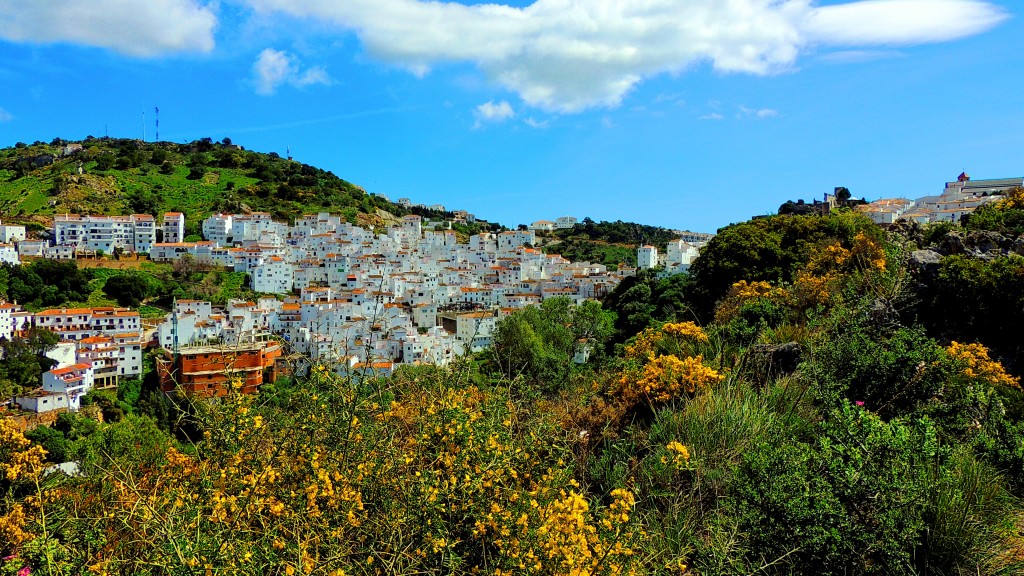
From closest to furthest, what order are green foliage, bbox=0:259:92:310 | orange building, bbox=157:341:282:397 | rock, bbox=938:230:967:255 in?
1. orange building, bbox=157:341:282:397
2. rock, bbox=938:230:967:255
3. green foliage, bbox=0:259:92:310

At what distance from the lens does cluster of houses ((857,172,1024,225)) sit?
3294 cm

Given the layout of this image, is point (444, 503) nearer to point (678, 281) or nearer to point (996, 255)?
point (996, 255)

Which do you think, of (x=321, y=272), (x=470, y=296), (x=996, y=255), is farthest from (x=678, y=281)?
(x=321, y=272)

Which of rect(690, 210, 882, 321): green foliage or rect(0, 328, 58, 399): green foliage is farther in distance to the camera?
rect(0, 328, 58, 399): green foliage

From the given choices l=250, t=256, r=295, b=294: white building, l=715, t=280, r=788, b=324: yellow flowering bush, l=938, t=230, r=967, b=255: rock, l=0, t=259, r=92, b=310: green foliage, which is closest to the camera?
l=938, t=230, r=967, b=255: rock

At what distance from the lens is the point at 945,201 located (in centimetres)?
3756

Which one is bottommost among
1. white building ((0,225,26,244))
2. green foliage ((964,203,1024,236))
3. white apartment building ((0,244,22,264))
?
green foliage ((964,203,1024,236))

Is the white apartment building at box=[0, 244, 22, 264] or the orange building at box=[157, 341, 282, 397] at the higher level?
the white apartment building at box=[0, 244, 22, 264]

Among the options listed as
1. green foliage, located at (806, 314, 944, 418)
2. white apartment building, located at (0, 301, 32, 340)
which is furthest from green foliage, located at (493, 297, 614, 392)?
white apartment building, located at (0, 301, 32, 340)

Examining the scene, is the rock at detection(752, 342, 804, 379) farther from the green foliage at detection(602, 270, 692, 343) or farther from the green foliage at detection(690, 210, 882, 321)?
the green foliage at detection(602, 270, 692, 343)

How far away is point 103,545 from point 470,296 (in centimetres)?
4556

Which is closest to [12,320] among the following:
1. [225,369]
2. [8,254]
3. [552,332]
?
[8,254]

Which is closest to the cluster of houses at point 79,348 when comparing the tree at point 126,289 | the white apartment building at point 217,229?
the tree at point 126,289

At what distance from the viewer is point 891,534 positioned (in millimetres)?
2584
